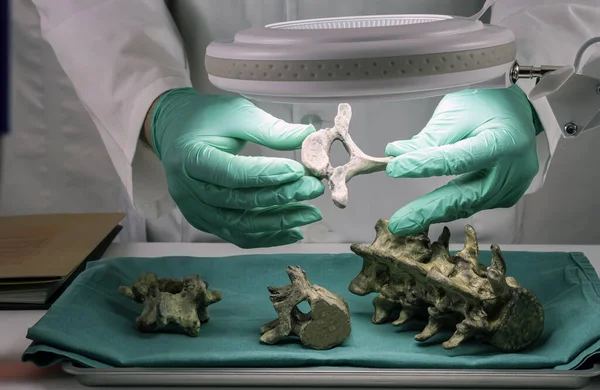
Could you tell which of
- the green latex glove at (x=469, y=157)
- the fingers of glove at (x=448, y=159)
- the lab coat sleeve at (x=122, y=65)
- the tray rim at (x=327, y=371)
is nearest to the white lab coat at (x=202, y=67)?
the lab coat sleeve at (x=122, y=65)

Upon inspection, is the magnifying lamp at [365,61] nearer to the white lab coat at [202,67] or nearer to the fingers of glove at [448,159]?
the fingers of glove at [448,159]

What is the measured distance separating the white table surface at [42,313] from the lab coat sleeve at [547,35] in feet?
1.01

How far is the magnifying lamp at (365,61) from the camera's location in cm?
62

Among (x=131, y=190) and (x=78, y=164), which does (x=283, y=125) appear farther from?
(x=78, y=164)

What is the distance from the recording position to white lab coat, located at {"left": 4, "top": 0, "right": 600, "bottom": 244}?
1.26 metres

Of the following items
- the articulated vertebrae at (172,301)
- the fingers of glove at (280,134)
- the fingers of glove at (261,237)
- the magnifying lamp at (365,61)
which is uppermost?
the magnifying lamp at (365,61)

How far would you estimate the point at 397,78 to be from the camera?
2.05ft

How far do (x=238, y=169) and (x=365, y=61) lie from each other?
1.29 feet

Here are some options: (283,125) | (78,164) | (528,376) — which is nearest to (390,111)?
(283,125)

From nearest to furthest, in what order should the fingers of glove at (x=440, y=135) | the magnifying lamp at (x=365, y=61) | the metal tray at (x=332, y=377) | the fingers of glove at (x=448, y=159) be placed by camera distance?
the magnifying lamp at (x=365, y=61) → the metal tray at (x=332, y=377) → the fingers of glove at (x=448, y=159) → the fingers of glove at (x=440, y=135)

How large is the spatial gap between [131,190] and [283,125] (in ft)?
1.29

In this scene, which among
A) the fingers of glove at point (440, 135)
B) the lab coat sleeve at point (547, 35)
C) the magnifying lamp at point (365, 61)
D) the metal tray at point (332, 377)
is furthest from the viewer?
the lab coat sleeve at point (547, 35)

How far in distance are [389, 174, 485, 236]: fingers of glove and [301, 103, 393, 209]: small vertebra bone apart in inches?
3.4

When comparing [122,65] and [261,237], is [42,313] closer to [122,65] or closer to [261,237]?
[261,237]
